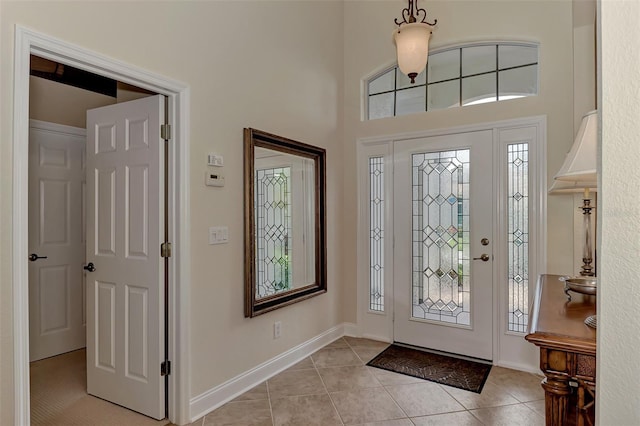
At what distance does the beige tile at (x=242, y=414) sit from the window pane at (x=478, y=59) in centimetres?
316

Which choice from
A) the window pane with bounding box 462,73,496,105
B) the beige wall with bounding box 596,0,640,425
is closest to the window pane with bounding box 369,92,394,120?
the window pane with bounding box 462,73,496,105

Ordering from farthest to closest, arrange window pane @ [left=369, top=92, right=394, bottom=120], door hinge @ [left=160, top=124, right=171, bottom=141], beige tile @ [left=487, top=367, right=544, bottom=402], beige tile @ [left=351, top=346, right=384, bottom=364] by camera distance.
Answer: window pane @ [left=369, top=92, right=394, bottom=120]
beige tile @ [left=351, top=346, right=384, bottom=364]
beige tile @ [left=487, top=367, right=544, bottom=402]
door hinge @ [left=160, top=124, right=171, bottom=141]

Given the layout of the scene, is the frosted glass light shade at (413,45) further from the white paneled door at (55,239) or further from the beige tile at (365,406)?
the white paneled door at (55,239)

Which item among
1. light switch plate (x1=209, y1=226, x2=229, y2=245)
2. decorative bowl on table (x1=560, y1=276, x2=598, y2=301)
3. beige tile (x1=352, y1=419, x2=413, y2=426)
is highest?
light switch plate (x1=209, y1=226, x2=229, y2=245)

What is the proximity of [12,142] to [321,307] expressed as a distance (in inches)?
107

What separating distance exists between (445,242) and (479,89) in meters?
1.37

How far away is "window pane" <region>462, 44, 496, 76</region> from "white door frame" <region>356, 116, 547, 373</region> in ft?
1.69

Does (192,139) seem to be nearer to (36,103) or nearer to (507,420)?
(36,103)

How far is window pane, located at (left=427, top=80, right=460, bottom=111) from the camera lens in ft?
11.3

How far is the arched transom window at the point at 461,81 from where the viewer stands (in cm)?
319

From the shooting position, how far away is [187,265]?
7.67 feet

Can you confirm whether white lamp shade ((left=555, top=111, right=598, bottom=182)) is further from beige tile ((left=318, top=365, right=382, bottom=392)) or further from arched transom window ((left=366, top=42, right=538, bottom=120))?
beige tile ((left=318, top=365, right=382, bottom=392))

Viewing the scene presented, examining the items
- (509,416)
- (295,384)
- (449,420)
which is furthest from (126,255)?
(509,416)

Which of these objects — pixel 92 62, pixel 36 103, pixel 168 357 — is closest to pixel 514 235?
pixel 168 357
